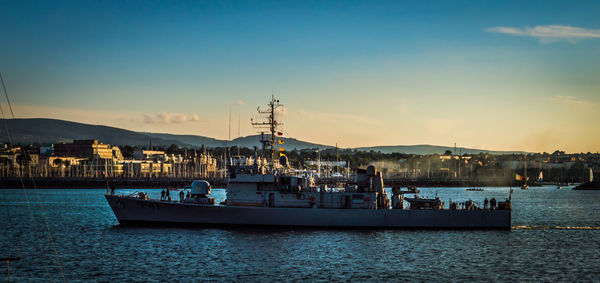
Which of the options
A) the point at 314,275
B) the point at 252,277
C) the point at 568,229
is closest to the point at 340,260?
the point at 314,275

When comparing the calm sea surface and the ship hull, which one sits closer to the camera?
the calm sea surface

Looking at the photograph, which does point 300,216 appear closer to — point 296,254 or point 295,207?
point 295,207

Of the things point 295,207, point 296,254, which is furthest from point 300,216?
point 296,254

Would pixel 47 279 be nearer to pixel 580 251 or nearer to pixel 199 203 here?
pixel 199 203

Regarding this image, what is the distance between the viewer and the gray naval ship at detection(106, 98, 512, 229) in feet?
125

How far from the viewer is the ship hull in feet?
125

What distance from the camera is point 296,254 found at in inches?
1187

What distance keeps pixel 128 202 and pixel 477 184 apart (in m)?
144

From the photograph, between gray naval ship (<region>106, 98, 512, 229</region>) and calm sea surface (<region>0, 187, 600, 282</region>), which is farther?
gray naval ship (<region>106, 98, 512, 229</region>)

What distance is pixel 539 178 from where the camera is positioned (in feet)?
598

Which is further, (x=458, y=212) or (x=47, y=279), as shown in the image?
(x=458, y=212)

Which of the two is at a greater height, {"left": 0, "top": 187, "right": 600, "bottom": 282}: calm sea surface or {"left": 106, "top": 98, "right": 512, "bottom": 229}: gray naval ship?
{"left": 106, "top": 98, "right": 512, "bottom": 229}: gray naval ship

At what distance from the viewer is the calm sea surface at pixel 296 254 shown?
84.5ft

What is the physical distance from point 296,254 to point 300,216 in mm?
7776
